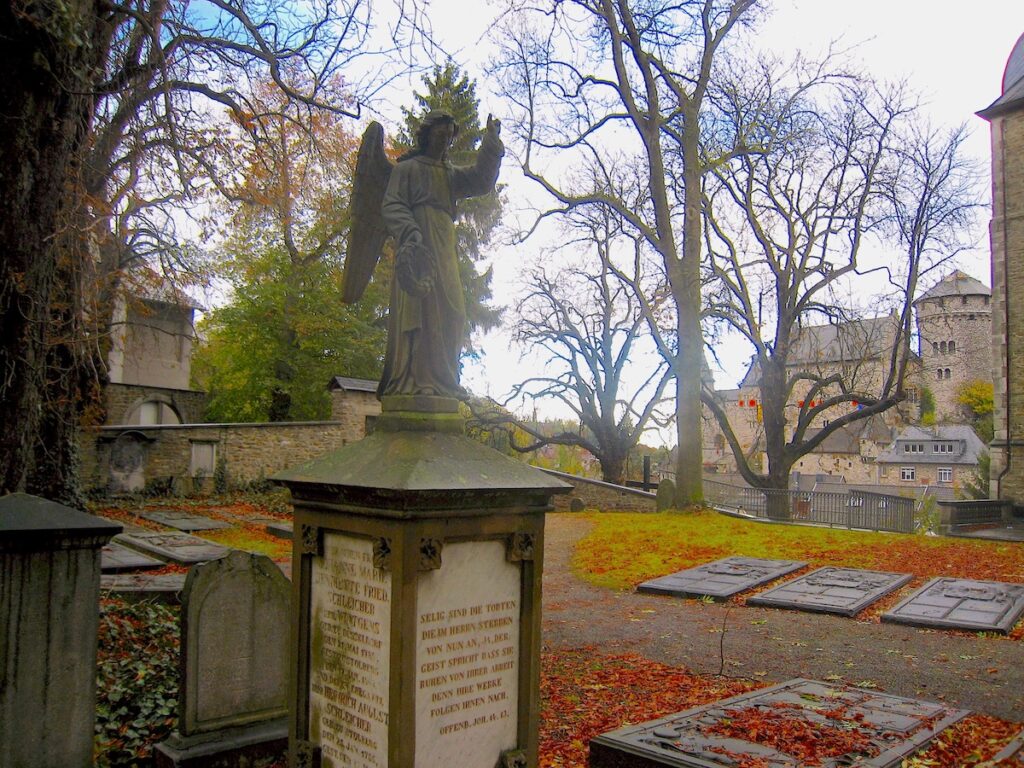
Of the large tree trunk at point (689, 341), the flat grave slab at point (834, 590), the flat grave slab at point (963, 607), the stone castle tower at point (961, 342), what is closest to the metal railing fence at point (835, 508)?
the large tree trunk at point (689, 341)

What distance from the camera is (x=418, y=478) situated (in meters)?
3.57

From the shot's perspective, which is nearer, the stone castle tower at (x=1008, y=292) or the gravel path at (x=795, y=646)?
the gravel path at (x=795, y=646)

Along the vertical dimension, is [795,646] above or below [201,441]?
below

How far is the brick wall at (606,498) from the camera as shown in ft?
70.7

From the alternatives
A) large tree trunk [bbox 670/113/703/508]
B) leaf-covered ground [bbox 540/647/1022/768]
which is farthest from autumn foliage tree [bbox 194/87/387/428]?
leaf-covered ground [bbox 540/647/1022/768]

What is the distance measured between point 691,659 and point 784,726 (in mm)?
2221

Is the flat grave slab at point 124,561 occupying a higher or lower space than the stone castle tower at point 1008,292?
lower

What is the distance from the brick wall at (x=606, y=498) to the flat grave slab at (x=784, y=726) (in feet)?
52.8

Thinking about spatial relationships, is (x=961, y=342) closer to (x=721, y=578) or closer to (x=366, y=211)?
(x=721, y=578)

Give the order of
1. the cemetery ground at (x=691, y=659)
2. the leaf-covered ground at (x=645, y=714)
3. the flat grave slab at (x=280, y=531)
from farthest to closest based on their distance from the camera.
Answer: the flat grave slab at (x=280, y=531) → the cemetery ground at (x=691, y=659) → the leaf-covered ground at (x=645, y=714)

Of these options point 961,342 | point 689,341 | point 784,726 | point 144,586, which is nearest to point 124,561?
point 144,586

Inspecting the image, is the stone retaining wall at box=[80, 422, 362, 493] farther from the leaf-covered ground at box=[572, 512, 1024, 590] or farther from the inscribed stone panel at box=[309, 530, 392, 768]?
the inscribed stone panel at box=[309, 530, 392, 768]

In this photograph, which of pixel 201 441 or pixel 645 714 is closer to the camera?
pixel 645 714

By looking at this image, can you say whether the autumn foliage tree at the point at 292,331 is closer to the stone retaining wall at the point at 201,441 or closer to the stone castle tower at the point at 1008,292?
the stone retaining wall at the point at 201,441
